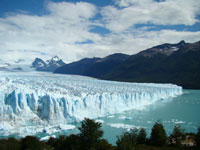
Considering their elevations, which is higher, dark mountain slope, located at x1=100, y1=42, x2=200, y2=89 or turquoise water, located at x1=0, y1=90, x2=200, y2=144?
dark mountain slope, located at x1=100, y1=42, x2=200, y2=89

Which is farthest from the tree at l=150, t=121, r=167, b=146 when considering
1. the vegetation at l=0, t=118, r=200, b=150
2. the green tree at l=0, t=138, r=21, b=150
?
the green tree at l=0, t=138, r=21, b=150

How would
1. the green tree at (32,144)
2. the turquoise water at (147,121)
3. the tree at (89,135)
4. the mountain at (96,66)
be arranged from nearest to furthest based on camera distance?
the green tree at (32,144) → the tree at (89,135) → the turquoise water at (147,121) → the mountain at (96,66)

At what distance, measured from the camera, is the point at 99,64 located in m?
115

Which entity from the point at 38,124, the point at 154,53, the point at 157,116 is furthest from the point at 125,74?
the point at 38,124

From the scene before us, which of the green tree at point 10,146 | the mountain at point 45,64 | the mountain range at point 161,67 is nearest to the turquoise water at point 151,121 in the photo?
the green tree at point 10,146

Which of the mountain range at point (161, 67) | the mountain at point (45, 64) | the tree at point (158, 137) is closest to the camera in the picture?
the tree at point (158, 137)

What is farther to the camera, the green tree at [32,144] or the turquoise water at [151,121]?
the turquoise water at [151,121]

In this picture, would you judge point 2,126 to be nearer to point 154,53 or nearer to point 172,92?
point 172,92

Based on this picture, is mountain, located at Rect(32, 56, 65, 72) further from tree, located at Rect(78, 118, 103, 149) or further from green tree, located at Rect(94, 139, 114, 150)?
green tree, located at Rect(94, 139, 114, 150)

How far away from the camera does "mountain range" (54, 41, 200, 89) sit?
6850cm

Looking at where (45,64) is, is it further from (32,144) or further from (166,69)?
(32,144)

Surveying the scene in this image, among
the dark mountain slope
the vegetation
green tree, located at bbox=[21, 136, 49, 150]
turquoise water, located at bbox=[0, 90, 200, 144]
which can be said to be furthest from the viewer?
the dark mountain slope

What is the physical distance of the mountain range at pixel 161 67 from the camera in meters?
68.5

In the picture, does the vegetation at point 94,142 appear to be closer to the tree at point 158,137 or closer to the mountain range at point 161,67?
the tree at point 158,137
